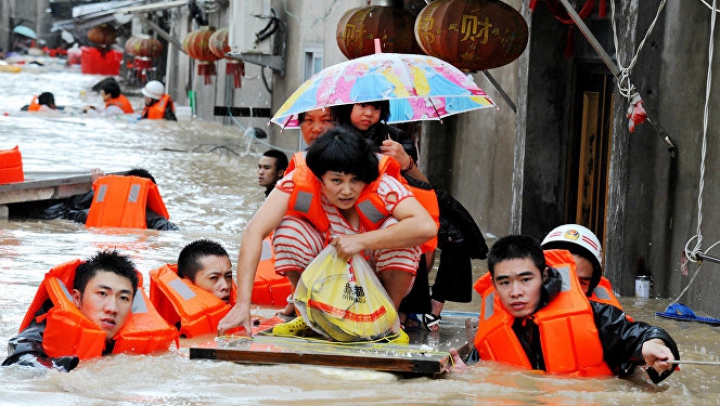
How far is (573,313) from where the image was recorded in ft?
18.9

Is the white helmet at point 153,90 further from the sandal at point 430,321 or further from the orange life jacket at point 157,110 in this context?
the sandal at point 430,321

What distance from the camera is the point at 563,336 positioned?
576cm

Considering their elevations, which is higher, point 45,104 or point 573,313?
point 45,104

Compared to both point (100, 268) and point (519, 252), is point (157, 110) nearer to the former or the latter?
point (100, 268)

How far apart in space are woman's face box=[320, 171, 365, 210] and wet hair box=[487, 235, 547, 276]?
2.46 ft

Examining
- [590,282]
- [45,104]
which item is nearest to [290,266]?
[590,282]

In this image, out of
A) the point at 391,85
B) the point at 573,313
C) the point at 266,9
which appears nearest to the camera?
the point at 573,313

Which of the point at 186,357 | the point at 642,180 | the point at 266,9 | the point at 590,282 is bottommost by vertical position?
the point at 186,357

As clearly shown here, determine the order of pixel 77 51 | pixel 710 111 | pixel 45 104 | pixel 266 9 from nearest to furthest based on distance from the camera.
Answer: pixel 710 111 < pixel 266 9 < pixel 45 104 < pixel 77 51

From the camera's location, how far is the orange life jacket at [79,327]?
5.81 m

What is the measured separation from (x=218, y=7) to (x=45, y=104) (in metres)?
4.44

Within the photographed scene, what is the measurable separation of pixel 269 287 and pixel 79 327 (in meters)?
2.33

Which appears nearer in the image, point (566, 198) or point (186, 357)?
point (186, 357)

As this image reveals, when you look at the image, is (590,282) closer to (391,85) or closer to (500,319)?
(500,319)
